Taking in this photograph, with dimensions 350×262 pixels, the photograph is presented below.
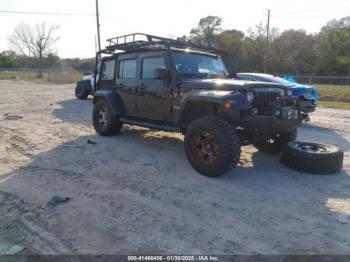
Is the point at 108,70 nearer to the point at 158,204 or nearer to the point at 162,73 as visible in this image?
the point at 162,73

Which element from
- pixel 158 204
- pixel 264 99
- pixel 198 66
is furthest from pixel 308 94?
pixel 158 204

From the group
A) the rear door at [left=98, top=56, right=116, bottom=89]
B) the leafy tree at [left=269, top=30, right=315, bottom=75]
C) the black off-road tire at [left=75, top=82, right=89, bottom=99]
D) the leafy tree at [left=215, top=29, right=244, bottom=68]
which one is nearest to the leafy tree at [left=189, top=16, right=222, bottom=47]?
the leafy tree at [left=215, top=29, right=244, bottom=68]

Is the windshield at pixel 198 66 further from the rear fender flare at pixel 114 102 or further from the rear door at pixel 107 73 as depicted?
the rear door at pixel 107 73

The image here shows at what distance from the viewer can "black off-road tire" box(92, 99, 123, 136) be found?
7.46m

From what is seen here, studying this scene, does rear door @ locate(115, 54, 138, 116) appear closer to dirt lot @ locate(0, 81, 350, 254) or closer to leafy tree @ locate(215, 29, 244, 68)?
dirt lot @ locate(0, 81, 350, 254)

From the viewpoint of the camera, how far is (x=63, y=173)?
5160 mm

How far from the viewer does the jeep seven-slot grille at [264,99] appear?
4965 millimetres

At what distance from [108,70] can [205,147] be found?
3.77 m

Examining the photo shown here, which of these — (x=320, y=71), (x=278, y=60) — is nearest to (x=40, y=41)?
(x=278, y=60)

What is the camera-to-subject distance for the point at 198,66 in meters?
6.23

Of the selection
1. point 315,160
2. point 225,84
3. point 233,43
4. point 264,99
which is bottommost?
point 315,160

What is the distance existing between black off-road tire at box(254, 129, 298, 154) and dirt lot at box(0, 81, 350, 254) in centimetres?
20

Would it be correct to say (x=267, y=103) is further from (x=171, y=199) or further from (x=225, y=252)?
(x=225, y=252)

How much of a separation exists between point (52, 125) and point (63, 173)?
4.35 metres
